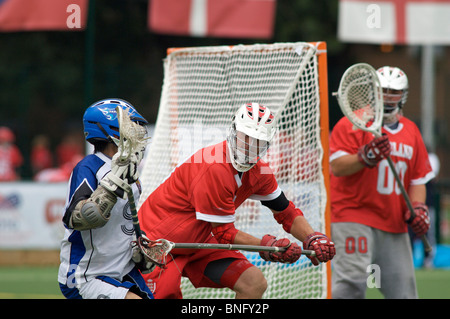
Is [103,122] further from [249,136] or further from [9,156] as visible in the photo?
[9,156]

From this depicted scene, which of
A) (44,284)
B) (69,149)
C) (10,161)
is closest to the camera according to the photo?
(44,284)

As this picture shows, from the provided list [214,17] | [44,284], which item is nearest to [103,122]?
[44,284]

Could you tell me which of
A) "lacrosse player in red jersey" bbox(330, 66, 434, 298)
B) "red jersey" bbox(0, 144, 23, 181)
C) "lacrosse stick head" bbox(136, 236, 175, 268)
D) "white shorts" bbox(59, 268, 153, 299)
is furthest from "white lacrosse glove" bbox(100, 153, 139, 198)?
"red jersey" bbox(0, 144, 23, 181)


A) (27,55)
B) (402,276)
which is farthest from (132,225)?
(27,55)

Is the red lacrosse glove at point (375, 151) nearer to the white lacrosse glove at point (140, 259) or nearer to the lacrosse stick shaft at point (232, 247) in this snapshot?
the lacrosse stick shaft at point (232, 247)

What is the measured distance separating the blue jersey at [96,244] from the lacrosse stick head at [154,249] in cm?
11

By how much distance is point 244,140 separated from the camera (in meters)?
4.37

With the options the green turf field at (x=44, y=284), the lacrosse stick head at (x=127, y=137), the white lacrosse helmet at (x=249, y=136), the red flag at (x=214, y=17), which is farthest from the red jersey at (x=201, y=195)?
the red flag at (x=214, y=17)

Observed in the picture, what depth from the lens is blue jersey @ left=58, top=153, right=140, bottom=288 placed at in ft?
13.0

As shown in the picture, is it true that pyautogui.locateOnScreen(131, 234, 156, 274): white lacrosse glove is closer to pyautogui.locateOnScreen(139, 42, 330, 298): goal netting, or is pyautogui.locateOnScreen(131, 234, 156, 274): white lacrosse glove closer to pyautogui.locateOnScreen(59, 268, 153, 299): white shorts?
pyautogui.locateOnScreen(59, 268, 153, 299): white shorts

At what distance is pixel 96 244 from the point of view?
396 centimetres

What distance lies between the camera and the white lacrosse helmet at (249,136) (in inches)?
171

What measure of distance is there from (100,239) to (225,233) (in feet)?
2.66
